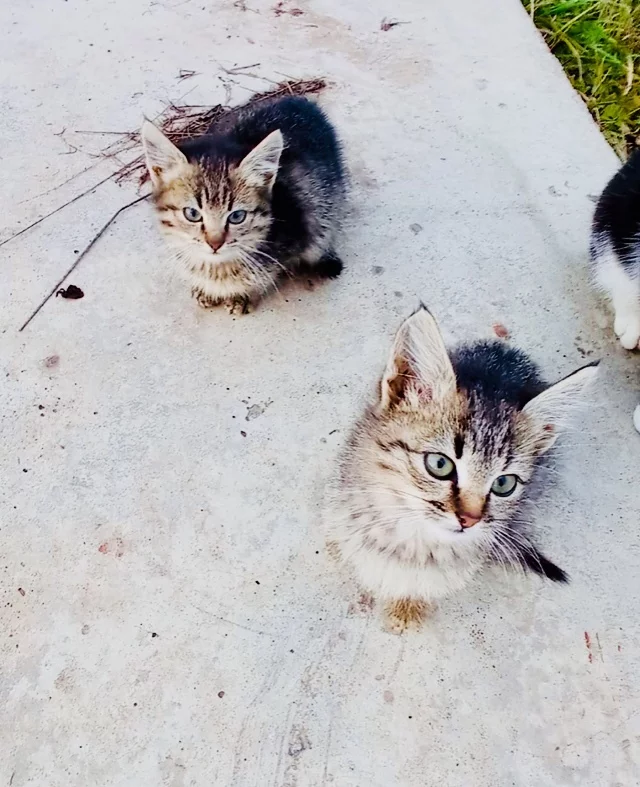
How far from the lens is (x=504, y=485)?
1659 millimetres

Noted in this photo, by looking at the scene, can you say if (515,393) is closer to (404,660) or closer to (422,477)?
(422,477)

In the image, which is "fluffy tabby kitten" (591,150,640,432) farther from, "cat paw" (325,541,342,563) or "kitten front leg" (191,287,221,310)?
"kitten front leg" (191,287,221,310)

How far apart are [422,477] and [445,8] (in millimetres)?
3028

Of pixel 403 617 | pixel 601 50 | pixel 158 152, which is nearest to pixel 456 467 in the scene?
pixel 403 617

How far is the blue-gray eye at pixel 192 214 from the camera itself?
2447mm

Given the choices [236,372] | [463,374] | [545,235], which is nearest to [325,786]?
[463,374]

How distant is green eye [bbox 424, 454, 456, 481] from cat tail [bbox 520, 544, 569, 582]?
→ 0.54m

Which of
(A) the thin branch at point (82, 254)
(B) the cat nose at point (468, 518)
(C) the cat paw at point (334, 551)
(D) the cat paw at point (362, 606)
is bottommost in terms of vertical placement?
(D) the cat paw at point (362, 606)

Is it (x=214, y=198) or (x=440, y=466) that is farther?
(x=214, y=198)

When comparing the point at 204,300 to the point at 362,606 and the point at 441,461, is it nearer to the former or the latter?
the point at 362,606

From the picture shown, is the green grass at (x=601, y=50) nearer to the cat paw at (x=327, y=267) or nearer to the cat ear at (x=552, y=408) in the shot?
the cat paw at (x=327, y=267)

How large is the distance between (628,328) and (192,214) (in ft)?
5.02

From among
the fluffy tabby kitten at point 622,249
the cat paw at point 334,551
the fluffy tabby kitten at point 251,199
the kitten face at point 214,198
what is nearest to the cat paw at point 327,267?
the fluffy tabby kitten at point 251,199

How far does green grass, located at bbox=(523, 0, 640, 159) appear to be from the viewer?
370 cm
